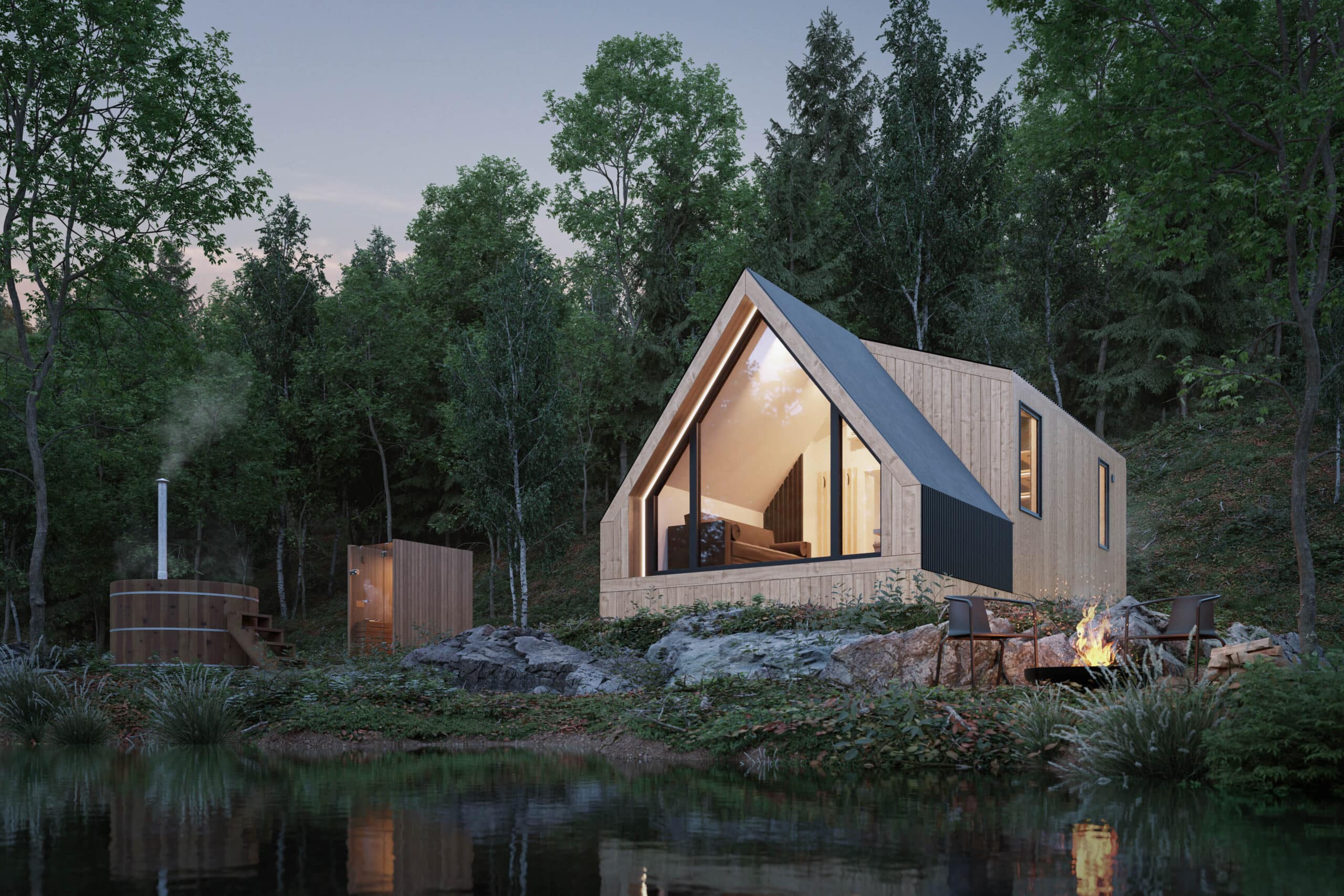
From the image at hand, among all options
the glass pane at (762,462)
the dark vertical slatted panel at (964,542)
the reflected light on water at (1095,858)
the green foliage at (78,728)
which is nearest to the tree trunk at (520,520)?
the glass pane at (762,462)

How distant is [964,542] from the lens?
14445 millimetres

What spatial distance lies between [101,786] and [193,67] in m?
14.8

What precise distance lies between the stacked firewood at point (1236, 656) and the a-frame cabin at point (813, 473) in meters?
6.42

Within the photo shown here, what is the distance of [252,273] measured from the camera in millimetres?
31984

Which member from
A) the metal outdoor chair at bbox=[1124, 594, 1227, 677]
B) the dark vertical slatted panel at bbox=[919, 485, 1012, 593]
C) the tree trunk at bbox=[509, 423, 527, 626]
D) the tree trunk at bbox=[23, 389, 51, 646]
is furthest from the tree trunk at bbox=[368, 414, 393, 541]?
the metal outdoor chair at bbox=[1124, 594, 1227, 677]

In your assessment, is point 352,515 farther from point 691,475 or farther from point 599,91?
point 691,475

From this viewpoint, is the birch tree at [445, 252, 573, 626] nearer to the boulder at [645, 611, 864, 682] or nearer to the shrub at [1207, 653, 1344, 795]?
the boulder at [645, 611, 864, 682]

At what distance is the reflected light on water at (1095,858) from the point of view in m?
3.33

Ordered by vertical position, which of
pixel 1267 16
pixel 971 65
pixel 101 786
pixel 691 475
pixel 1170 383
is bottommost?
pixel 101 786

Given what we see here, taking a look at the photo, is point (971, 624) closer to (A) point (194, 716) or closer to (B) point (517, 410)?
(A) point (194, 716)

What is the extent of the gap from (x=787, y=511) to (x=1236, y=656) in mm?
9154

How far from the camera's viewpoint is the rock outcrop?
11.7m

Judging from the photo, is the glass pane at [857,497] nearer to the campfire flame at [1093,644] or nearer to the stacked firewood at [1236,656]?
the campfire flame at [1093,644]

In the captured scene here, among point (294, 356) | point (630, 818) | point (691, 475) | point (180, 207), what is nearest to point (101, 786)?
point (630, 818)
